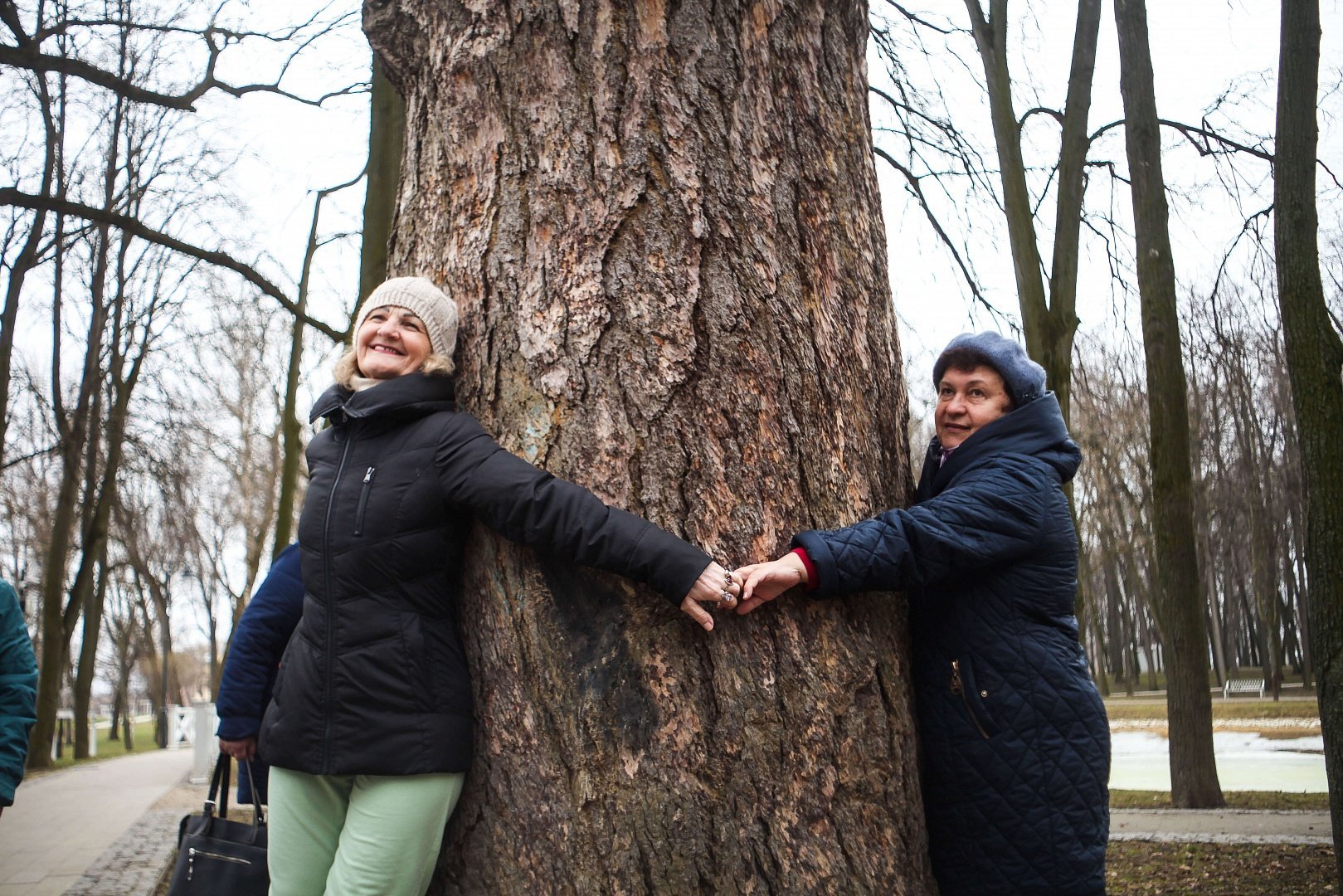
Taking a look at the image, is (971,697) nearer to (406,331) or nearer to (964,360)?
(964,360)

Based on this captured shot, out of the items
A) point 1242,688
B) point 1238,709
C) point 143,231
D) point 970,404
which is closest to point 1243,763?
point 1238,709

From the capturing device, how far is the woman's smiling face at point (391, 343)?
2.31 metres

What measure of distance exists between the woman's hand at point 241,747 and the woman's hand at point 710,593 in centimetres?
157

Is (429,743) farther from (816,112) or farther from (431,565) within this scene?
(816,112)

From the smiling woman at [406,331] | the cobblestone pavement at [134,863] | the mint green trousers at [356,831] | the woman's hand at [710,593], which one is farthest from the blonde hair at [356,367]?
the cobblestone pavement at [134,863]

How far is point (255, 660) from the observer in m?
2.85

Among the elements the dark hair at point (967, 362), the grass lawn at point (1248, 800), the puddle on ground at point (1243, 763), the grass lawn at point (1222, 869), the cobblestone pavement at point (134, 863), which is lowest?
the puddle on ground at point (1243, 763)

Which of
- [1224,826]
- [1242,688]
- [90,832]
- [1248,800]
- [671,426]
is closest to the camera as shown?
[671,426]

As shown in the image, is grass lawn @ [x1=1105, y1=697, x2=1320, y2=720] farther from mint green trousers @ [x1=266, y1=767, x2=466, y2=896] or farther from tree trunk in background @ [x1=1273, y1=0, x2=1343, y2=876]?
mint green trousers @ [x1=266, y1=767, x2=466, y2=896]

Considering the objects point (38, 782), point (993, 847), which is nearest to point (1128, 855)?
point (993, 847)

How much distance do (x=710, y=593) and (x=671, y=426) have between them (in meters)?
0.36

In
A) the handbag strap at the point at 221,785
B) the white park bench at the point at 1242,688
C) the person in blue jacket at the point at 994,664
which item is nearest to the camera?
the person in blue jacket at the point at 994,664

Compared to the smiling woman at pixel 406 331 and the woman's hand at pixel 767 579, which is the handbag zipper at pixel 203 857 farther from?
the woman's hand at pixel 767 579

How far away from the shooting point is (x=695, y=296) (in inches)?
85.0
